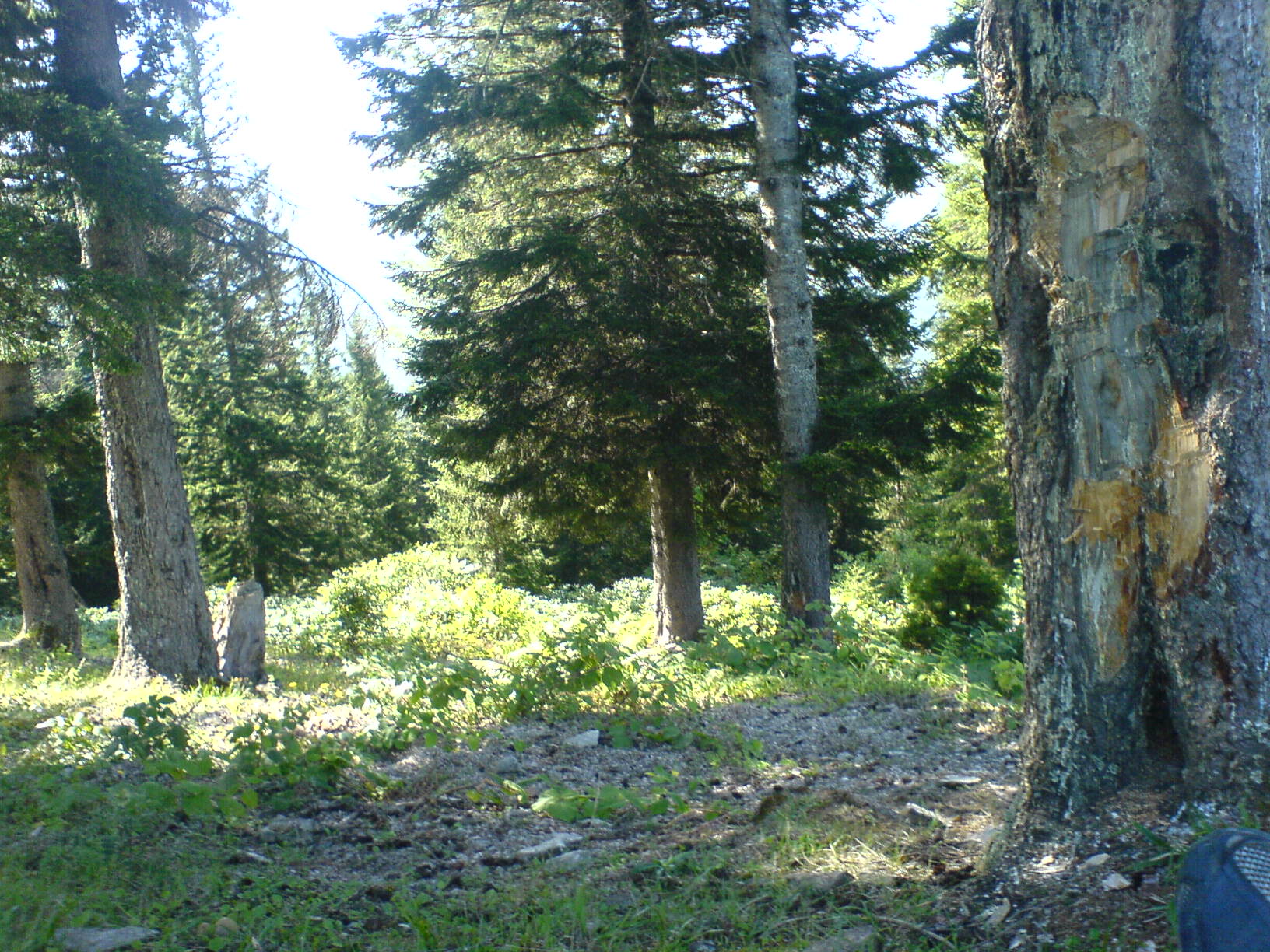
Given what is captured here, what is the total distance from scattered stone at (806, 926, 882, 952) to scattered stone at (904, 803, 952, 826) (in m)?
0.85

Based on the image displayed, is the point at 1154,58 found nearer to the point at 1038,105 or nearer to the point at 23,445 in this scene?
the point at 1038,105

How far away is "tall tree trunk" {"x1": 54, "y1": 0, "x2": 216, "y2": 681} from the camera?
902cm

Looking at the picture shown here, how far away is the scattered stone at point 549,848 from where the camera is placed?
3711 mm

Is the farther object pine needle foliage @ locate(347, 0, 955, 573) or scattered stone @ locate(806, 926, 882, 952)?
pine needle foliage @ locate(347, 0, 955, 573)

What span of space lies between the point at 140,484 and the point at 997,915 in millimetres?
8630

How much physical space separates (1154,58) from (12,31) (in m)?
10.5

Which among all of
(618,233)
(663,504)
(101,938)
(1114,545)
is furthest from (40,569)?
(1114,545)

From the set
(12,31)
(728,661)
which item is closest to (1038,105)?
(728,661)

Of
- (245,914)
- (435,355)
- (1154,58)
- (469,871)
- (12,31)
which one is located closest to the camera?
(1154,58)

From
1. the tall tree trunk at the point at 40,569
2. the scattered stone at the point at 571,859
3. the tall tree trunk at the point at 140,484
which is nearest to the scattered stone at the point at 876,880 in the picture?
the scattered stone at the point at 571,859

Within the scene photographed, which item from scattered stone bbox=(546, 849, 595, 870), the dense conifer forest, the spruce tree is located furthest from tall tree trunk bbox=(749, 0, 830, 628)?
scattered stone bbox=(546, 849, 595, 870)

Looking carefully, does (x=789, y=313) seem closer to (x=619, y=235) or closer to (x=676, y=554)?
(x=619, y=235)

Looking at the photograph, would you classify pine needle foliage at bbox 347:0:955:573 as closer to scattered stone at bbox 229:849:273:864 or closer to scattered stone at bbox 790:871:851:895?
scattered stone at bbox 229:849:273:864

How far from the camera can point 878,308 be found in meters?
11.1
